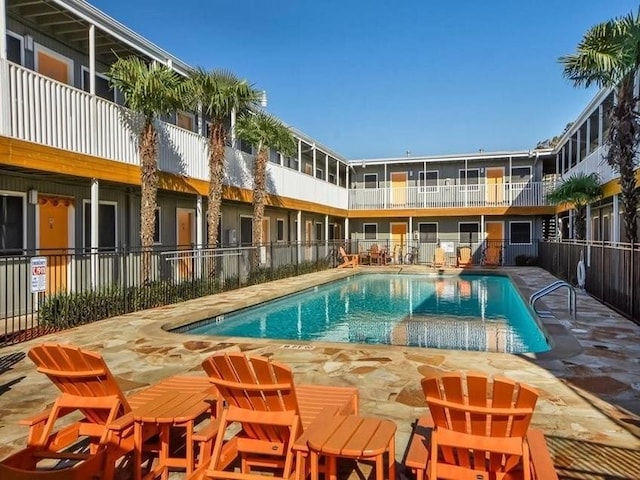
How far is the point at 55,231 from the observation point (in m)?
11.0

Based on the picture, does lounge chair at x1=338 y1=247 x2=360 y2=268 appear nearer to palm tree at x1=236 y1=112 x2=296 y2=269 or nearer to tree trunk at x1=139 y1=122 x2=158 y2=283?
palm tree at x1=236 y1=112 x2=296 y2=269

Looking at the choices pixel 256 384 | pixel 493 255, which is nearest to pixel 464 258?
pixel 493 255

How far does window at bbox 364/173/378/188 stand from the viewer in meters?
30.8

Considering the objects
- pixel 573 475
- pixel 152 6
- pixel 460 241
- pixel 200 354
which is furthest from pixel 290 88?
pixel 573 475

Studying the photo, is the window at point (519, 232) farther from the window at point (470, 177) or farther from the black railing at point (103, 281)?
the black railing at point (103, 281)

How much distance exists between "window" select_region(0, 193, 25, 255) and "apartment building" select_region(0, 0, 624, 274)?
26 millimetres

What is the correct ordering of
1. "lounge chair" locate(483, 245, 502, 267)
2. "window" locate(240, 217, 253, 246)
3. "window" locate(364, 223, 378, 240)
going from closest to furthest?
"window" locate(240, 217, 253, 246), "lounge chair" locate(483, 245, 502, 267), "window" locate(364, 223, 378, 240)

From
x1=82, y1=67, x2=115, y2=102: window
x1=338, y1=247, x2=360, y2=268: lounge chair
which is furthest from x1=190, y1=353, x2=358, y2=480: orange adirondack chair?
x1=338, y1=247, x2=360, y2=268: lounge chair

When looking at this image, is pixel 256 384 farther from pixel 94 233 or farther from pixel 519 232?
pixel 519 232

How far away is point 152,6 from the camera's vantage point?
53.7 ft

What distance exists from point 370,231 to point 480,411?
28087mm

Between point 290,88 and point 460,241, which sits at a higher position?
point 290,88

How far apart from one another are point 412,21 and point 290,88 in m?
7.87

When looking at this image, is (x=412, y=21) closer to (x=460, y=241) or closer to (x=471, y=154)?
(x=471, y=154)
